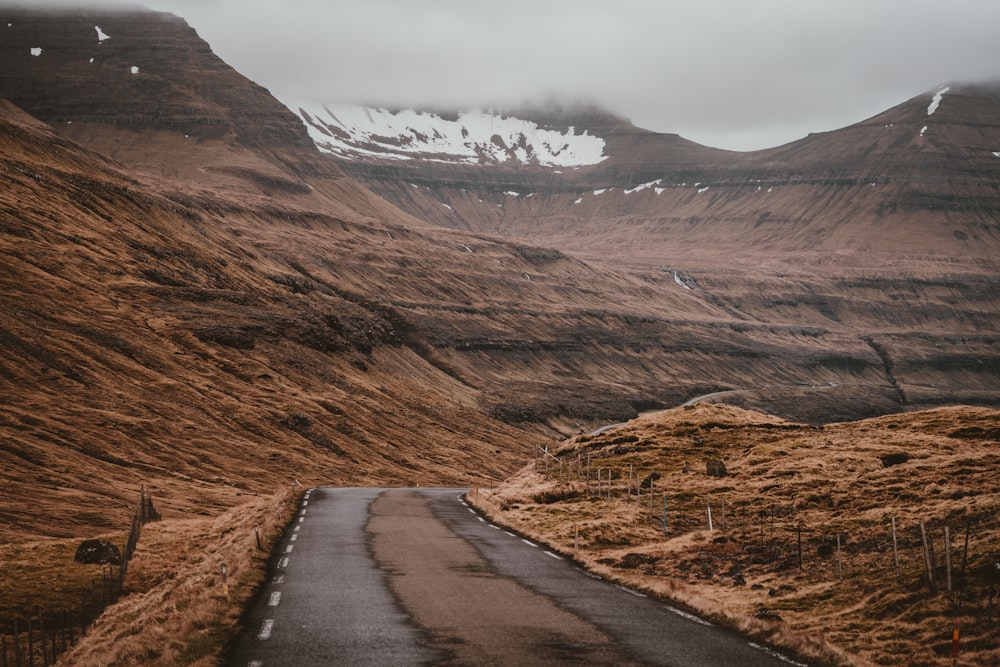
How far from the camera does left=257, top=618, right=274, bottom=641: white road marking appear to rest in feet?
50.3

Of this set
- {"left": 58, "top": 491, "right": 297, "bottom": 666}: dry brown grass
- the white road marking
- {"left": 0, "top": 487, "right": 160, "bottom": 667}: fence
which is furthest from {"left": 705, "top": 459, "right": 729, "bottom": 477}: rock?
the white road marking

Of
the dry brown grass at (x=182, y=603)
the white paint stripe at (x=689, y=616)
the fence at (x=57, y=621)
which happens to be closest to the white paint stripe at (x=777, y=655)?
the white paint stripe at (x=689, y=616)

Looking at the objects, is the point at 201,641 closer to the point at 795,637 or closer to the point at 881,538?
the point at 795,637

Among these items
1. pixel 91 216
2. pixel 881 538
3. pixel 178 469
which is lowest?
pixel 178 469

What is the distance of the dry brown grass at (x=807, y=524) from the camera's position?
17.7 metres

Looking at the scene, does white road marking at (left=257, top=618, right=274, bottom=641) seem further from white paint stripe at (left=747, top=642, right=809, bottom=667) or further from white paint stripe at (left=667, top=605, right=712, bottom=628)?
white paint stripe at (left=747, top=642, right=809, bottom=667)

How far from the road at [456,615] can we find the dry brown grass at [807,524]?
1.39 metres

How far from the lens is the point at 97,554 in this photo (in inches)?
1432

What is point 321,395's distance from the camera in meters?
109

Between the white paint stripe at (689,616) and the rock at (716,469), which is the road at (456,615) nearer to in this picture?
the white paint stripe at (689,616)

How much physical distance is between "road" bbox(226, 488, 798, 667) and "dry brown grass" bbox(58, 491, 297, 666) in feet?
1.91

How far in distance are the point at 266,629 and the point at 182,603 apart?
4557 millimetres

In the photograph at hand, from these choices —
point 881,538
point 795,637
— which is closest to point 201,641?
point 795,637

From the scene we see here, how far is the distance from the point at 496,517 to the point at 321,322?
3875 inches
